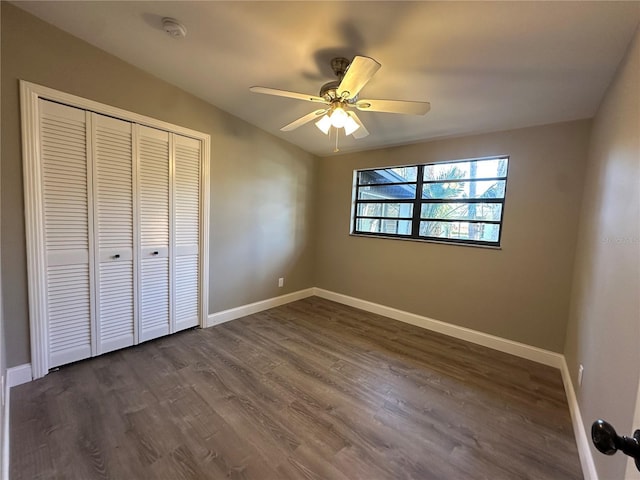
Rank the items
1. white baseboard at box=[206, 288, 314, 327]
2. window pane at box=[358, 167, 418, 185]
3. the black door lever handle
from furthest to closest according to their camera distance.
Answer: window pane at box=[358, 167, 418, 185] < white baseboard at box=[206, 288, 314, 327] < the black door lever handle

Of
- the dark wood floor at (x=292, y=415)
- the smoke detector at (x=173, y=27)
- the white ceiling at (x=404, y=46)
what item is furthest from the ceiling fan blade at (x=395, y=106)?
the dark wood floor at (x=292, y=415)

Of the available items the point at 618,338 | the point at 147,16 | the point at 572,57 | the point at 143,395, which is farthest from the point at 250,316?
the point at 572,57

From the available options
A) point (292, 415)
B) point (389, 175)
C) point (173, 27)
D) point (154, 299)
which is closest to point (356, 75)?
point (173, 27)

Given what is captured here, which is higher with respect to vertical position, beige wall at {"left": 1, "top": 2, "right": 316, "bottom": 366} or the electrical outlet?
beige wall at {"left": 1, "top": 2, "right": 316, "bottom": 366}

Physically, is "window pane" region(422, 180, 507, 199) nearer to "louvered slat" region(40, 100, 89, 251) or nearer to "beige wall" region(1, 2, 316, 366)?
"beige wall" region(1, 2, 316, 366)

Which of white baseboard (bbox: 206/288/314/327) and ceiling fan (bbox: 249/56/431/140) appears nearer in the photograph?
ceiling fan (bbox: 249/56/431/140)

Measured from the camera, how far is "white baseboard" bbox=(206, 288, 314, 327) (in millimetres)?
3164

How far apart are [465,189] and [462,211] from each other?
247 millimetres

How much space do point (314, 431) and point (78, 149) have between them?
2747mm

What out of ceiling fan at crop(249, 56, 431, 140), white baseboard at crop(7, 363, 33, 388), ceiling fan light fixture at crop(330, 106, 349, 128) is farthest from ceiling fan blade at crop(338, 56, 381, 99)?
white baseboard at crop(7, 363, 33, 388)

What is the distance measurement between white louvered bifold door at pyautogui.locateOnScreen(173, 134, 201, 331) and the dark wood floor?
0.33 m

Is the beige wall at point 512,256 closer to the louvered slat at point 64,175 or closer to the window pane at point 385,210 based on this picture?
the window pane at point 385,210

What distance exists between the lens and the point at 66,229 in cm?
212

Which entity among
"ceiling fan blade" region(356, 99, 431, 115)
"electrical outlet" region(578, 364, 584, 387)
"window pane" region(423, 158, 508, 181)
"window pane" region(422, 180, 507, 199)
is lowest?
"electrical outlet" region(578, 364, 584, 387)
